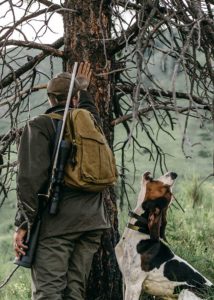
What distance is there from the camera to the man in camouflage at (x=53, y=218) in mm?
4520

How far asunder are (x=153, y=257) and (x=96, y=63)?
5.39 ft

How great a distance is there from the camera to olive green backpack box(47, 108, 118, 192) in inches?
178

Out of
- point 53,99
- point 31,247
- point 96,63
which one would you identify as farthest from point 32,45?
point 31,247

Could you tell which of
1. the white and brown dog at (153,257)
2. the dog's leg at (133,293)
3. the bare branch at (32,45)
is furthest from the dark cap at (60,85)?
the dog's leg at (133,293)

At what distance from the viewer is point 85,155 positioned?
4531mm

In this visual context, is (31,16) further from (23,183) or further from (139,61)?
(139,61)

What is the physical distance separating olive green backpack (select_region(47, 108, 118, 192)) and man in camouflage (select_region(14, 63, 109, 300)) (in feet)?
0.36

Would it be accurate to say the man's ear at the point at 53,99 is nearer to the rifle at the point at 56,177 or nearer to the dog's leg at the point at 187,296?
the rifle at the point at 56,177

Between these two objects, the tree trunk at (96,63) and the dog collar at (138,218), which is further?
the tree trunk at (96,63)

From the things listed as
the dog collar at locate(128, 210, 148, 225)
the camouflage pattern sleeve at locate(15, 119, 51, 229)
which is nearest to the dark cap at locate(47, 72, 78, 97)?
the camouflage pattern sleeve at locate(15, 119, 51, 229)

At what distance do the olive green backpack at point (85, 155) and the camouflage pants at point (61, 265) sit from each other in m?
0.40

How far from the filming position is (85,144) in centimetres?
455

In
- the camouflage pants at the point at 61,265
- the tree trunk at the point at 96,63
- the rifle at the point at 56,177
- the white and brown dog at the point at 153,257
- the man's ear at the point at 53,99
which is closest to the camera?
the rifle at the point at 56,177

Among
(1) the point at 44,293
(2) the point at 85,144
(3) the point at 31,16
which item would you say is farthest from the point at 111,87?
(1) the point at 44,293
